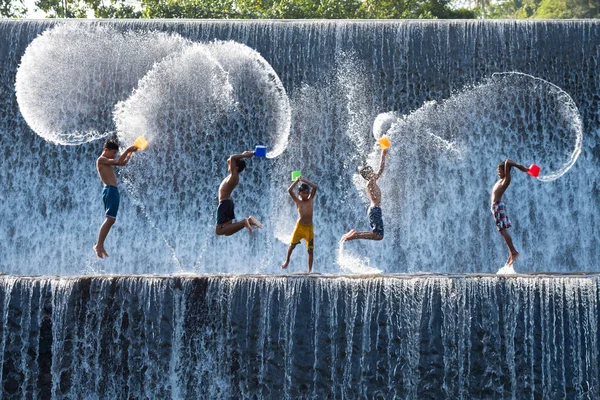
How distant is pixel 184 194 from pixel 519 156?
176 inches

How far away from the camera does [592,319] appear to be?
34.6 feet

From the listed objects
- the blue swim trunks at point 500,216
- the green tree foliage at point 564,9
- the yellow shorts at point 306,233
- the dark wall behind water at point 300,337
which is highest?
the green tree foliage at point 564,9

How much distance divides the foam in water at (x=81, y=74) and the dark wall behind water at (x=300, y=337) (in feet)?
21.0

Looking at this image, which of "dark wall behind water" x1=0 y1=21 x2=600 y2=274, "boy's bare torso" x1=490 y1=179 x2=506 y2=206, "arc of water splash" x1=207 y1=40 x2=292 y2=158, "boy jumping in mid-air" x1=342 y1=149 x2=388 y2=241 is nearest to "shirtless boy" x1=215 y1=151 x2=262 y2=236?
"boy jumping in mid-air" x1=342 y1=149 x2=388 y2=241

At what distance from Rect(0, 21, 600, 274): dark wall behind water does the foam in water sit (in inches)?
6.4

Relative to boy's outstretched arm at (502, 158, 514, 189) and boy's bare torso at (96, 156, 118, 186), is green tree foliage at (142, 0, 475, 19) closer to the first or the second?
boy's outstretched arm at (502, 158, 514, 189)

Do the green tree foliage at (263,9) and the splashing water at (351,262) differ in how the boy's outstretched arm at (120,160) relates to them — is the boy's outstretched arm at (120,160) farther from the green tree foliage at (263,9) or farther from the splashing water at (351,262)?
the green tree foliage at (263,9)

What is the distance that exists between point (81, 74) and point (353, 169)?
398cm

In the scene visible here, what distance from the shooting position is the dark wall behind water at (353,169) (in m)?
16.5

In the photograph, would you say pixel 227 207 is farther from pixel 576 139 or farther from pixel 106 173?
pixel 576 139

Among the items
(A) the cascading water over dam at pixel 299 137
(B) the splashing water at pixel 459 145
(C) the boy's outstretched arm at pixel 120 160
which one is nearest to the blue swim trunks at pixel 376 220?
(C) the boy's outstretched arm at pixel 120 160

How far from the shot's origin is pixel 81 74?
17.4 m

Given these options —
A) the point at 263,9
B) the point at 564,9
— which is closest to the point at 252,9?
the point at 263,9

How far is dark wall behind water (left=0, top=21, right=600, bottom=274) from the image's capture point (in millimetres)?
16469
